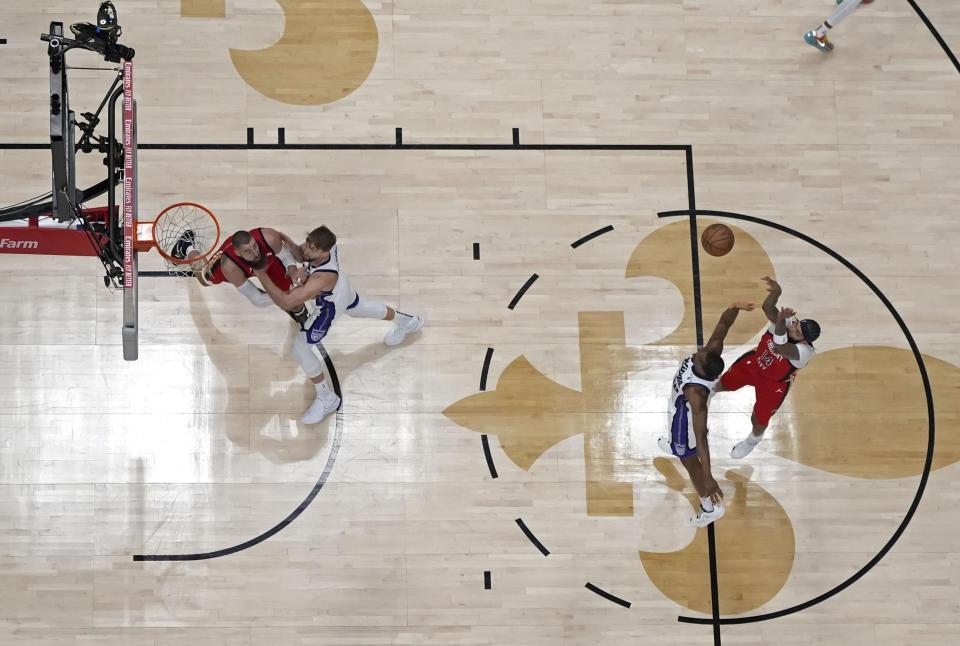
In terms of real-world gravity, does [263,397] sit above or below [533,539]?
above

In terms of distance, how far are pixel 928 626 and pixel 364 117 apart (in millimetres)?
7148

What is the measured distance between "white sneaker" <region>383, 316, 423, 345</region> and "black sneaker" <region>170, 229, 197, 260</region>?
74.7 inches

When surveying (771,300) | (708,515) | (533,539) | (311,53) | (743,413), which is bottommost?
(533,539)

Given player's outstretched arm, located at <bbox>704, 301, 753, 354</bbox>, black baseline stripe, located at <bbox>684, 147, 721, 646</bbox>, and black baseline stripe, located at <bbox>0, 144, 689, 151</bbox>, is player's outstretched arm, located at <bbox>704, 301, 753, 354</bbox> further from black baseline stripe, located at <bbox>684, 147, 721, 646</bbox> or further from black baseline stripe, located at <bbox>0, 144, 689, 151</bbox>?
black baseline stripe, located at <bbox>0, 144, 689, 151</bbox>

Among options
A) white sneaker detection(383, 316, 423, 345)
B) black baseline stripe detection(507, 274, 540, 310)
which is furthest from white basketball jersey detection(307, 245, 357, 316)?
black baseline stripe detection(507, 274, 540, 310)

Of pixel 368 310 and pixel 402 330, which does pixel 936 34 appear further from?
pixel 368 310

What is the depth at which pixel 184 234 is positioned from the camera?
6.53 metres

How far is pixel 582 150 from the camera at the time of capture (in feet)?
25.1

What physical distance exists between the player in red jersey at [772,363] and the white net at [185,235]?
4.55 m

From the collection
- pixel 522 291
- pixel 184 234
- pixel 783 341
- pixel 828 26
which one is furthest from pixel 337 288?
pixel 828 26

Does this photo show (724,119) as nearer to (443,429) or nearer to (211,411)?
(443,429)

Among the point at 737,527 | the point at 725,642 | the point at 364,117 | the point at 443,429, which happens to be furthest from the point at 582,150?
the point at 725,642

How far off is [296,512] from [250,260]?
8.39 ft

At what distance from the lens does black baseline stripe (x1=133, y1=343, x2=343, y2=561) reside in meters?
6.83
